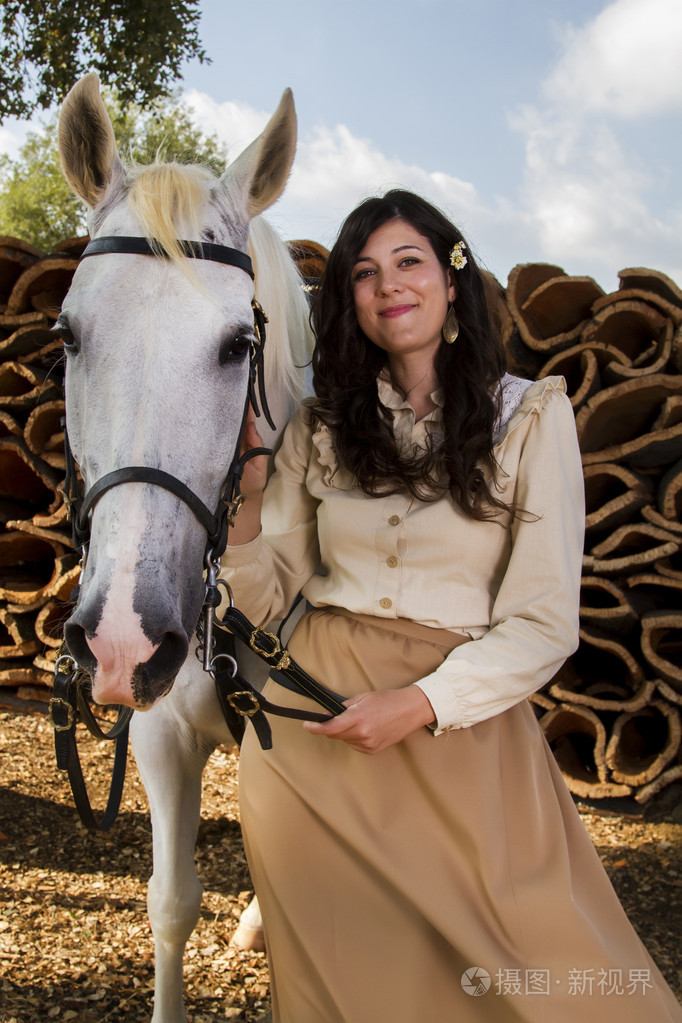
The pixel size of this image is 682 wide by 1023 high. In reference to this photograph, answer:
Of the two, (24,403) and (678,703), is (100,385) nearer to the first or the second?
(24,403)

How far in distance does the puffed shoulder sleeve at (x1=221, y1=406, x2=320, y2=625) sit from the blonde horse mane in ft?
0.48

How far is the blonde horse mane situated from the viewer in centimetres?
121

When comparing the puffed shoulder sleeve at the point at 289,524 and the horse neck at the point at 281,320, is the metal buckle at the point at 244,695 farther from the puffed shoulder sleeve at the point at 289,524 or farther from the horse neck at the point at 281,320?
the horse neck at the point at 281,320

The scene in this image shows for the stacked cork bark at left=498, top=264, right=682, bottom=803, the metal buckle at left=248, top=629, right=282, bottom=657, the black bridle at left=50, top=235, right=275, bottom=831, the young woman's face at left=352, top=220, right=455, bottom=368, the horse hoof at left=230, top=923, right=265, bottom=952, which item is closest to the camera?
the black bridle at left=50, top=235, right=275, bottom=831

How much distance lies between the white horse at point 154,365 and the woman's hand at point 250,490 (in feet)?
0.39

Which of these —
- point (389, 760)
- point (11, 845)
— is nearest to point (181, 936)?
point (389, 760)

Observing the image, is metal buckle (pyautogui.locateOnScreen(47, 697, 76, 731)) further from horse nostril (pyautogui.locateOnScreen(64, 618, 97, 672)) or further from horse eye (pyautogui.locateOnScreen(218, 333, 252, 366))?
horse eye (pyautogui.locateOnScreen(218, 333, 252, 366))

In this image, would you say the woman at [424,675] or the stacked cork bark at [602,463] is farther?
the stacked cork bark at [602,463]

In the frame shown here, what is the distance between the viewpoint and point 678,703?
2.80 meters

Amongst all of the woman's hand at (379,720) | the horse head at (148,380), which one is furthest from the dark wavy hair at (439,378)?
the woman's hand at (379,720)

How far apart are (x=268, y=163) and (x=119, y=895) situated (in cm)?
226

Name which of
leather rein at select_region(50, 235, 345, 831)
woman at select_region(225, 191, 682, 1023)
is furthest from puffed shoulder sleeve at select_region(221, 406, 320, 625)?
leather rein at select_region(50, 235, 345, 831)

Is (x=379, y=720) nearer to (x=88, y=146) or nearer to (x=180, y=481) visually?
(x=180, y=481)

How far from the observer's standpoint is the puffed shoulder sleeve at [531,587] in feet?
4.02
